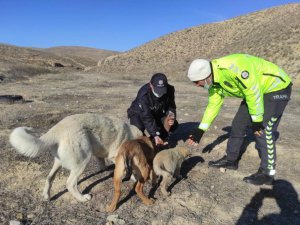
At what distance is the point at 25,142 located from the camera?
4703 millimetres

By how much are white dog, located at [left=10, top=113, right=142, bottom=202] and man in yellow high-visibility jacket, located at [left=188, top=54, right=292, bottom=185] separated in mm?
1519

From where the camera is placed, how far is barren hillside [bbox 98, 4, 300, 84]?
2906 cm

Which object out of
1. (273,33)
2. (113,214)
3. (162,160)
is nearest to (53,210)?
(113,214)

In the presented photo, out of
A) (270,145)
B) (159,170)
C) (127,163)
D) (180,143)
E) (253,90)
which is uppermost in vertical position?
(253,90)

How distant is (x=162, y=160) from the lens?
5836mm

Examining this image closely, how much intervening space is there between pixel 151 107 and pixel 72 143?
2369mm

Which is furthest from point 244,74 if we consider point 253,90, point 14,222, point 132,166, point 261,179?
point 14,222

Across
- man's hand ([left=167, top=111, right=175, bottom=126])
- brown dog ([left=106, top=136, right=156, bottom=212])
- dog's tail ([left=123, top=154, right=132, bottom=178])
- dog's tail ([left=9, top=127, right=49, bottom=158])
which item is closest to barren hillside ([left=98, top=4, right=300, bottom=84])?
man's hand ([left=167, top=111, right=175, bottom=126])

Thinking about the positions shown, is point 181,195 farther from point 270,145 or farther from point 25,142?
point 25,142

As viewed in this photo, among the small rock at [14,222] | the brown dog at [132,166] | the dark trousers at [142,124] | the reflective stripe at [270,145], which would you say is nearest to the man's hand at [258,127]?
the reflective stripe at [270,145]

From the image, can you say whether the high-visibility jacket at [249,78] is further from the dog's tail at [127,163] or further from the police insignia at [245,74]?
the dog's tail at [127,163]

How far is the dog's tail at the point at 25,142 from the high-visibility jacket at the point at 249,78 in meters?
2.63

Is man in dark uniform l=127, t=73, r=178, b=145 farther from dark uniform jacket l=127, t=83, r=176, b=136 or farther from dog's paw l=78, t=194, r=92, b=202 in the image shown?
dog's paw l=78, t=194, r=92, b=202

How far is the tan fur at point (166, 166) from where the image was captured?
5.66m
